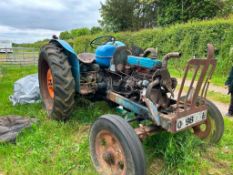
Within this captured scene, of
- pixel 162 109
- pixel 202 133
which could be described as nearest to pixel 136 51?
pixel 162 109

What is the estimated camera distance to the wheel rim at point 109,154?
298 centimetres

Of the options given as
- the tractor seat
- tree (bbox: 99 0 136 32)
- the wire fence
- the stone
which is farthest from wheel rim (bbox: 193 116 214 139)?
tree (bbox: 99 0 136 32)

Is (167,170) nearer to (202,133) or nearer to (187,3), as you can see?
(202,133)

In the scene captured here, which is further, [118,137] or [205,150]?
[205,150]

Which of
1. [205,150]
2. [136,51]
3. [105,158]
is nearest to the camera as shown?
[105,158]

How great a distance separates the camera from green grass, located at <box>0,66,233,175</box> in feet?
10.6

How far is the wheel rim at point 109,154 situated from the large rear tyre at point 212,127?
1.42 meters

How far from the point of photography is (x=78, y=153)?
362 cm

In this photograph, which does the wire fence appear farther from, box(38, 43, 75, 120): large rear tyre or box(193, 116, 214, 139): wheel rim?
box(193, 116, 214, 139): wheel rim

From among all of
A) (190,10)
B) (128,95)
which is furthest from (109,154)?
(190,10)

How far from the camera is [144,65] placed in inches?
146

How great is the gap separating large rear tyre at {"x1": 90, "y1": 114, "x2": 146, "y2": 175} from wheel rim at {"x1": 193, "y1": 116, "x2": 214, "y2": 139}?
4.61 ft

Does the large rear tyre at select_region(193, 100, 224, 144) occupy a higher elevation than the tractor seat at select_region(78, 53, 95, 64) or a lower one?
lower

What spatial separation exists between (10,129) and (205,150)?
290cm
